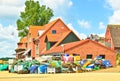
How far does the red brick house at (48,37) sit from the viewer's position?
254ft

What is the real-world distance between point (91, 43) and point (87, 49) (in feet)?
4.00

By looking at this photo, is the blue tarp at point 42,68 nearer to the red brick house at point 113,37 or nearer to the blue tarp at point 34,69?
the blue tarp at point 34,69

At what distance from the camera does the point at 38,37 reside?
274 feet

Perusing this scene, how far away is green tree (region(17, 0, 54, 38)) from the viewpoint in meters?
94.8

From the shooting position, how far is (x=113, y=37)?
91875mm

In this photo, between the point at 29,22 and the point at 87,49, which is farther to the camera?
the point at 29,22

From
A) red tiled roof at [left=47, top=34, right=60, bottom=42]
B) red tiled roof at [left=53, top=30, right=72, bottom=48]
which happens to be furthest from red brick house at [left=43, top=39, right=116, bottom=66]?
red tiled roof at [left=47, top=34, right=60, bottom=42]

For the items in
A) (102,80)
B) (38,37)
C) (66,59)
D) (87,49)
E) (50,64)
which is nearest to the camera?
(102,80)

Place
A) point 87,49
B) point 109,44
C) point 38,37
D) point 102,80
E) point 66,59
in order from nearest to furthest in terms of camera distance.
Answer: point 102,80
point 66,59
point 87,49
point 38,37
point 109,44

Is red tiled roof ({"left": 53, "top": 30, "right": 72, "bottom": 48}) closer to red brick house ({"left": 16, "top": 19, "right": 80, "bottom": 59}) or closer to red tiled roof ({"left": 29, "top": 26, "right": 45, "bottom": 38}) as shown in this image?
red brick house ({"left": 16, "top": 19, "right": 80, "bottom": 59})

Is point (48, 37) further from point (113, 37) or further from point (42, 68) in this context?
point (42, 68)

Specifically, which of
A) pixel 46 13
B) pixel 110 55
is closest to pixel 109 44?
pixel 46 13

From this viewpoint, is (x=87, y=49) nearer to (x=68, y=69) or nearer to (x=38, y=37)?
(x=68, y=69)

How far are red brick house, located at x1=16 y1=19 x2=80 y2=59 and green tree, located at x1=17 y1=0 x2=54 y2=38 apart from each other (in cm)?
443
